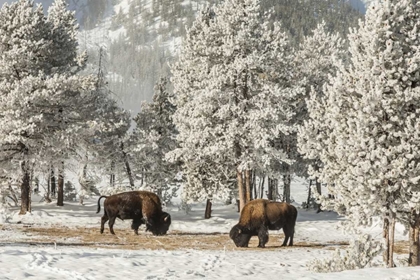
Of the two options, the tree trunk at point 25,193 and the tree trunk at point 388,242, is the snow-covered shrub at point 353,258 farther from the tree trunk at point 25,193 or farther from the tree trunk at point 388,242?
the tree trunk at point 25,193

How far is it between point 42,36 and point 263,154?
15.6 m

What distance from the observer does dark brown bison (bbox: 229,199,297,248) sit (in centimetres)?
1942

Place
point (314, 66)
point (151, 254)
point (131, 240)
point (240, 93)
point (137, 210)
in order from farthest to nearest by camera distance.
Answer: point (314, 66), point (240, 93), point (137, 210), point (131, 240), point (151, 254)

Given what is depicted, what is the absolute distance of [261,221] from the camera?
19594 millimetres

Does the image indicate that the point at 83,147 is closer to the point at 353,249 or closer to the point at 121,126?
the point at 121,126

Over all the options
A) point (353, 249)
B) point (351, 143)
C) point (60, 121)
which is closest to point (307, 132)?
point (351, 143)

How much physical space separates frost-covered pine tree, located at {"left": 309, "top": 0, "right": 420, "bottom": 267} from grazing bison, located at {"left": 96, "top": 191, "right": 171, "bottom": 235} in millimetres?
10460

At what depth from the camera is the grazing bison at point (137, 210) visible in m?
21.9

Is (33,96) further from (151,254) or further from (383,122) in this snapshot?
(383,122)

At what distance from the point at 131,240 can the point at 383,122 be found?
36.8 ft

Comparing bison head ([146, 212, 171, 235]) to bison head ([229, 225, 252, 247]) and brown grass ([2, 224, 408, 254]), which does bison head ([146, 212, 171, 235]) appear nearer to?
brown grass ([2, 224, 408, 254])

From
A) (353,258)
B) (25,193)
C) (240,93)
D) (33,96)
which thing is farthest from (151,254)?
(25,193)

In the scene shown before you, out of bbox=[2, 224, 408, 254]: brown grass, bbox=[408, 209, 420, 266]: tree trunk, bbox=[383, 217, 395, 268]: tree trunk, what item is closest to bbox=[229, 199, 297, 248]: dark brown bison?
bbox=[2, 224, 408, 254]: brown grass

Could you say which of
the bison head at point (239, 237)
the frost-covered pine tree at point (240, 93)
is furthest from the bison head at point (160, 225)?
the frost-covered pine tree at point (240, 93)
